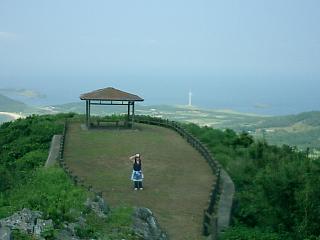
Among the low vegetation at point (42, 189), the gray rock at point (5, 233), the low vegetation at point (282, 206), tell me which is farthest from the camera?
the low vegetation at point (282, 206)

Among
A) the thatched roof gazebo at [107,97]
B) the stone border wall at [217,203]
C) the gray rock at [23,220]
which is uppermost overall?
the thatched roof gazebo at [107,97]

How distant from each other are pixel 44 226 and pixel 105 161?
1054 centimetres

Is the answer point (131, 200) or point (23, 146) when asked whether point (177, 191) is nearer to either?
point (131, 200)

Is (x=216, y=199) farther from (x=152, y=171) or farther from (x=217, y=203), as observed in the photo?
(x=152, y=171)

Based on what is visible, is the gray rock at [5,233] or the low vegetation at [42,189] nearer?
the gray rock at [5,233]

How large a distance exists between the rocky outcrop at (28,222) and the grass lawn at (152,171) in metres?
3.45

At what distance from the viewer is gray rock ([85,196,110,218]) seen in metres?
11.1

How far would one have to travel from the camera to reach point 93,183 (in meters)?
16.2

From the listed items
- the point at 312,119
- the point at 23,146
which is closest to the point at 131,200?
the point at 23,146

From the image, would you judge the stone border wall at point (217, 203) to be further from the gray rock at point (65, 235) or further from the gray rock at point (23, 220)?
the gray rock at point (23, 220)

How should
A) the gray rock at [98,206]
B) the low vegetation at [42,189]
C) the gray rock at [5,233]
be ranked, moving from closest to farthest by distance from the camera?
the gray rock at [5,233]
the low vegetation at [42,189]
the gray rock at [98,206]

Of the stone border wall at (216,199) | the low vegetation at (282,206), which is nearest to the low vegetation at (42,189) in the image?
the stone border wall at (216,199)

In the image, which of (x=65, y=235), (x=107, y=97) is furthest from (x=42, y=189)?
(x=107, y=97)

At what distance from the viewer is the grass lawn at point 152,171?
43.8 ft
